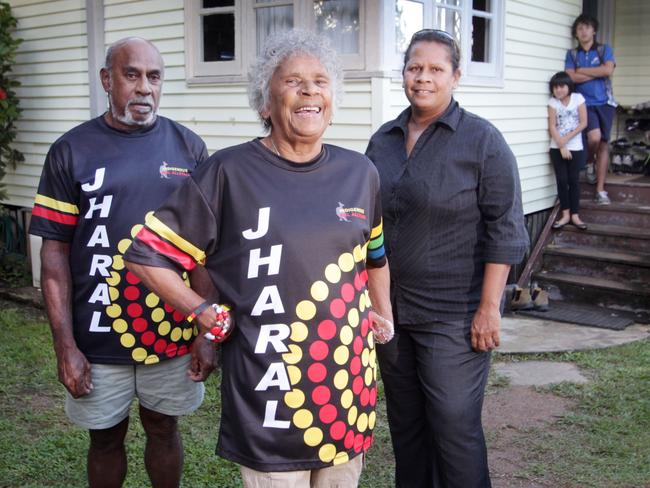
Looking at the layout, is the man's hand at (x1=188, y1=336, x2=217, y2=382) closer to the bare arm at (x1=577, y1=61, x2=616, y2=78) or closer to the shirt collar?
the shirt collar

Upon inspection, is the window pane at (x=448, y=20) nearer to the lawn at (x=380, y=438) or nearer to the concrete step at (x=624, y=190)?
the concrete step at (x=624, y=190)

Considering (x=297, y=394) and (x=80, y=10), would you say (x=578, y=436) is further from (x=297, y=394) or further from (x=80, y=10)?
(x=80, y=10)

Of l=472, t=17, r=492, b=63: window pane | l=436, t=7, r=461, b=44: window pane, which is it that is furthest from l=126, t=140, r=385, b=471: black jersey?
l=472, t=17, r=492, b=63: window pane

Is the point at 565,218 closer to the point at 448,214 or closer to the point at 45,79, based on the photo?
the point at 448,214

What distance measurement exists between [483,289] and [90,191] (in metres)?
1.46

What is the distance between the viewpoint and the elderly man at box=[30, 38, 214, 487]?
8.86 feet

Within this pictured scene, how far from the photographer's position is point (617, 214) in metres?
7.92

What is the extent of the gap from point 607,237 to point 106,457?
6.09m

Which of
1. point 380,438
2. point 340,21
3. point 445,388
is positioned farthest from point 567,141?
point 445,388

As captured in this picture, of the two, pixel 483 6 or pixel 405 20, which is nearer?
pixel 405 20

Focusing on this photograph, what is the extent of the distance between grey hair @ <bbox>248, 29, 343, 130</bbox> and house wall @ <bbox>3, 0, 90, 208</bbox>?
21.8ft

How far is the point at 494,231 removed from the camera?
2.88 meters

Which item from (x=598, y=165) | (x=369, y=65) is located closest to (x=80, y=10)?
(x=369, y=65)

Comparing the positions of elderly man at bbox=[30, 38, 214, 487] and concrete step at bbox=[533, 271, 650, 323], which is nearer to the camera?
elderly man at bbox=[30, 38, 214, 487]
